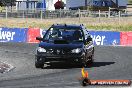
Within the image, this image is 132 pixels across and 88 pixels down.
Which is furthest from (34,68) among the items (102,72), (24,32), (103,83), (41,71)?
(24,32)

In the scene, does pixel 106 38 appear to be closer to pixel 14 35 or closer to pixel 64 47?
pixel 14 35

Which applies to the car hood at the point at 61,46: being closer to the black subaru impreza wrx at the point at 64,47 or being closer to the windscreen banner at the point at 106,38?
the black subaru impreza wrx at the point at 64,47

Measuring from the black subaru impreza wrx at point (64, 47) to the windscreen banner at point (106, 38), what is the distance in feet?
48.3

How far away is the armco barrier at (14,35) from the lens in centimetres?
3799

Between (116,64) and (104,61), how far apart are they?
5.54 feet

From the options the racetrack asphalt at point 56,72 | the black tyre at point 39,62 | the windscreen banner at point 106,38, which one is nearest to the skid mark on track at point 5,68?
the racetrack asphalt at point 56,72

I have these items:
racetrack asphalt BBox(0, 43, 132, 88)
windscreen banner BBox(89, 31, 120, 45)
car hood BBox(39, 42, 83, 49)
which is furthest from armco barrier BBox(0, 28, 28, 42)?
car hood BBox(39, 42, 83, 49)

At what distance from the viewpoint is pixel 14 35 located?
3816 centimetres

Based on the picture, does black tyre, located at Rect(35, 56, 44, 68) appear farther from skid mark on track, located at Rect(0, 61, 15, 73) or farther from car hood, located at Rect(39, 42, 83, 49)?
skid mark on track, located at Rect(0, 61, 15, 73)

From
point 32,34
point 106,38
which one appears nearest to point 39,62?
point 106,38

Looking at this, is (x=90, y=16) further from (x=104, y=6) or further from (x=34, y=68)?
(x=34, y=68)

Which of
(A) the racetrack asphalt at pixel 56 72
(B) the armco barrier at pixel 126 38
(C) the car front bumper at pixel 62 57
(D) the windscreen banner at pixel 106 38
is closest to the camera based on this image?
(A) the racetrack asphalt at pixel 56 72

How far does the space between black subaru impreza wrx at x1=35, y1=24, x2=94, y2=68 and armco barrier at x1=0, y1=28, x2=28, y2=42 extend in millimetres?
16622

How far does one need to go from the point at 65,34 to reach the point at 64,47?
148 centimetres
